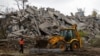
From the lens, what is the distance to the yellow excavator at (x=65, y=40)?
27.2 metres

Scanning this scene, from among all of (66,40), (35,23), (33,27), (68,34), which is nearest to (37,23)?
(35,23)

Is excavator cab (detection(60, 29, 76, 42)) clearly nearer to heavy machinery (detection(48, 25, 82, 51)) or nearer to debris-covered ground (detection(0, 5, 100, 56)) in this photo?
heavy machinery (detection(48, 25, 82, 51))

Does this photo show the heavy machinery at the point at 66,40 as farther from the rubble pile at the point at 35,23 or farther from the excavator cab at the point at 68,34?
the rubble pile at the point at 35,23

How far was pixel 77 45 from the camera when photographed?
93.6 feet

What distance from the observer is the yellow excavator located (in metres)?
27.2

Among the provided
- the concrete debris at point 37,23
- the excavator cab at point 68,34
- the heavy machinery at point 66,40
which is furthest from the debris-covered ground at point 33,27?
the excavator cab at point 68,34

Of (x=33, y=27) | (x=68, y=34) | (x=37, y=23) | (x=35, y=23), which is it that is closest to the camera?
(x=68, y=34)

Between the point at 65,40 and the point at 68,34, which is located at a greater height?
the point at 68,34

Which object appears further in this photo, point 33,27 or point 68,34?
point 33,27

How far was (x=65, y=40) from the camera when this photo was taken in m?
27.9

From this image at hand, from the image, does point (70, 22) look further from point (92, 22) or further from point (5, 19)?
point (5, 19)

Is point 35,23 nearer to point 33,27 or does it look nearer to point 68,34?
point 33,27

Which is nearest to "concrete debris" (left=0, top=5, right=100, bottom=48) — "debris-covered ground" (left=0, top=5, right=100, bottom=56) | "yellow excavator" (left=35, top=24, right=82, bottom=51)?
"debris-covered ground" (left=0, top=5, right=100, bottom=56)

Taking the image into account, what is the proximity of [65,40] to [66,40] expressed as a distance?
139 mm
